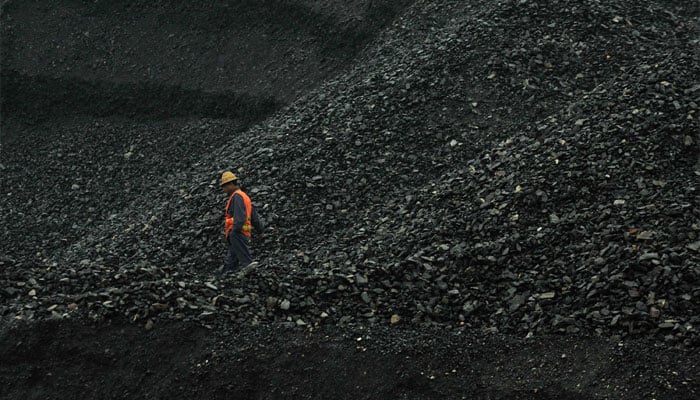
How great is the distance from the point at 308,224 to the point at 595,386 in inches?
207

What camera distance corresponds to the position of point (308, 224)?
11031 millimetres

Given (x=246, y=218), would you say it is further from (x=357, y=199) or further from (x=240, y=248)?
(x=357, y=199)

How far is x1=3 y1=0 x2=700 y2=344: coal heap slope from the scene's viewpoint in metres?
7.95

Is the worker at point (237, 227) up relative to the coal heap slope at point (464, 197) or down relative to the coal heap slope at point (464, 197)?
up

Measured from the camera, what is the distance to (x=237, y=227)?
9.68 metres

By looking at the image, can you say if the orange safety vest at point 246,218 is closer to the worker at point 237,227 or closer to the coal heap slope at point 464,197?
the worker at point 237,227

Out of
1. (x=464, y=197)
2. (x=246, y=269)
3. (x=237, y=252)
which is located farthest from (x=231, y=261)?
(x=464, y=197)

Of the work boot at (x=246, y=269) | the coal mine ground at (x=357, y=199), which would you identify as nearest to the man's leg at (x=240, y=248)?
the work boot at (x=246, y=269)

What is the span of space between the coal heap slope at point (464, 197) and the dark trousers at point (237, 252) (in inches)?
21.7

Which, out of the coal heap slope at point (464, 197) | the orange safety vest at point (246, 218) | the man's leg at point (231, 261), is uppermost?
the orange safety vest at point (246, 218)

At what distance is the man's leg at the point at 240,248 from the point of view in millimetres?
9773

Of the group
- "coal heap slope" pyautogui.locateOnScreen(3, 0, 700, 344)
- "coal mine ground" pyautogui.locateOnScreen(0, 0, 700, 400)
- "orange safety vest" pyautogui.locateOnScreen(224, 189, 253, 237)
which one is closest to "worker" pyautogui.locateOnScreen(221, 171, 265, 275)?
"orange safety vest" pyautogui.locateOnScreen(224, 189, 253, 237)

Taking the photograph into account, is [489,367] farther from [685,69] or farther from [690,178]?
[685,69]

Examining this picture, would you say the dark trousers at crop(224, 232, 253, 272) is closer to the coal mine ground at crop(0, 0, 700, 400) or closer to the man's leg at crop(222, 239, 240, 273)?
the man's leg at crop(222, 239, 240, 273)
